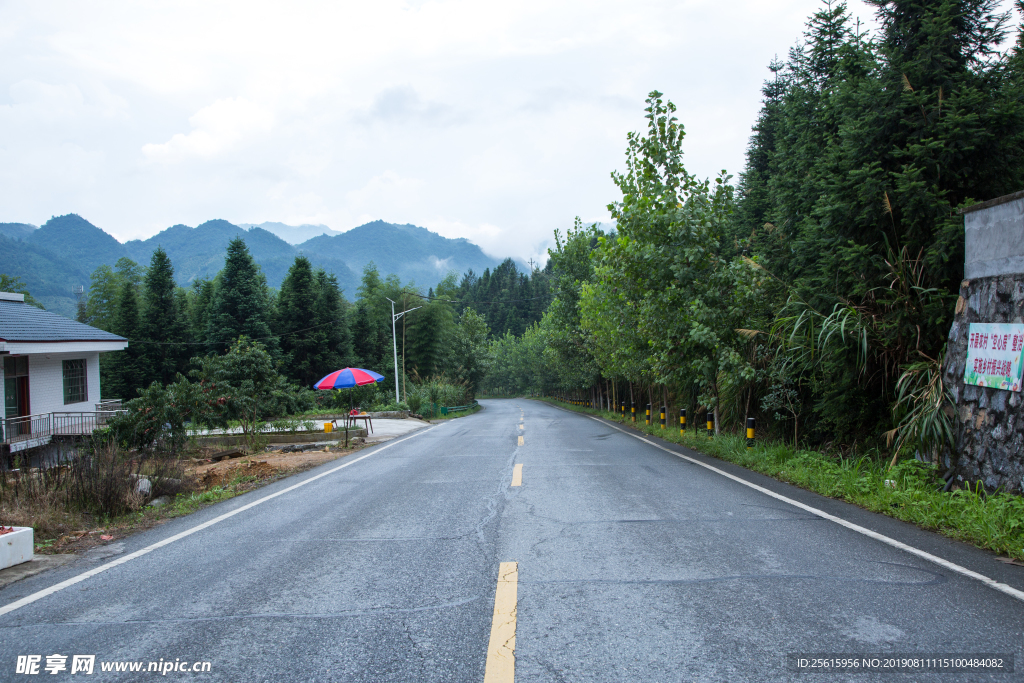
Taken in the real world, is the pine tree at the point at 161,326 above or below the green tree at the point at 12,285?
below

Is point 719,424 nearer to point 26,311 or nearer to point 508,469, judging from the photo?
point 508,469

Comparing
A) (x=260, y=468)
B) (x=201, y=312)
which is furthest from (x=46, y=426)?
(x=201, y=312)

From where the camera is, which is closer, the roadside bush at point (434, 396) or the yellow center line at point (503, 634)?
the yellow center line at point (503, 634)

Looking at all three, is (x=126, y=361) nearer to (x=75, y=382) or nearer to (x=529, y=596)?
(x=75, y=382)

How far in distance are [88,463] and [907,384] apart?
36.7 ft

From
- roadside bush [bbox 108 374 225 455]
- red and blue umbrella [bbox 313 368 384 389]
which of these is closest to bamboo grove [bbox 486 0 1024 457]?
red and blue umbrella [bbox 313 368 384 389]

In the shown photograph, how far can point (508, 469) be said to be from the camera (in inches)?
387

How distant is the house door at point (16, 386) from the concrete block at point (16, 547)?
19.7m

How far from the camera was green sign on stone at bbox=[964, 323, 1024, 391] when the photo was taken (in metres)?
6.04

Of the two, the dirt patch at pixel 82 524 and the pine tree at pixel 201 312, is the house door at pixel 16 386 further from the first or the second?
the pine tree at pixel 201 312

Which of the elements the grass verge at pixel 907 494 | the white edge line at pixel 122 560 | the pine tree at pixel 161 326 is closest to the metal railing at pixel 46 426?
the white edge line at pixel 122 560

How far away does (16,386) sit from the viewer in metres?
21.1

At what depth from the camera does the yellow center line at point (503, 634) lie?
2887mm

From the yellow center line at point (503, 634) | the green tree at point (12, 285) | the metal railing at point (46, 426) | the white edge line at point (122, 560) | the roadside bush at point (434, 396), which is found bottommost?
the roadside bush at point (434, 396)
